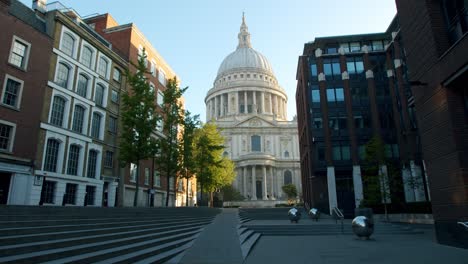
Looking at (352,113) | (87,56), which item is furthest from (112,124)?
(352,113)

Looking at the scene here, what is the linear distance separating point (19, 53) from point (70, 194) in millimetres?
11510

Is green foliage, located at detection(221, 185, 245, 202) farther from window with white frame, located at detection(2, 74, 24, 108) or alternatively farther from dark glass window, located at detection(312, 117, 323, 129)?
window with white frame, located at detection(2, 74, 24, 108)

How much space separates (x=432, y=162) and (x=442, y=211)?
2129 mm

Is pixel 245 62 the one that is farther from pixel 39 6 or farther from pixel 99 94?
pixel 39 6

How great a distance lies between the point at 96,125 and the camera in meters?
30.3

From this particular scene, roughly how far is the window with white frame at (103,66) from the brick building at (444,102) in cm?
2706

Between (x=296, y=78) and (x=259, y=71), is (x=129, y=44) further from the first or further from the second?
(x=259, y=71)

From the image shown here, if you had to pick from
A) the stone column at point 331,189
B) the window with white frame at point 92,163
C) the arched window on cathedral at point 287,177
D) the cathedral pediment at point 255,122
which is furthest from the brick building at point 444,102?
the cathedral pediment at point 255,122

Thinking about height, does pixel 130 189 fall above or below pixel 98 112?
below

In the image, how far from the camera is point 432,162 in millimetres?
14055

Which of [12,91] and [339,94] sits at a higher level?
[339,94]

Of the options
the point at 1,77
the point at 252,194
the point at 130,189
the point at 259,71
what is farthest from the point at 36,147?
the point at 259,71

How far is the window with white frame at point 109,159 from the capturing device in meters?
30.9

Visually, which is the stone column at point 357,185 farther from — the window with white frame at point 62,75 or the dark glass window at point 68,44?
the dark glass window at point 68,44
